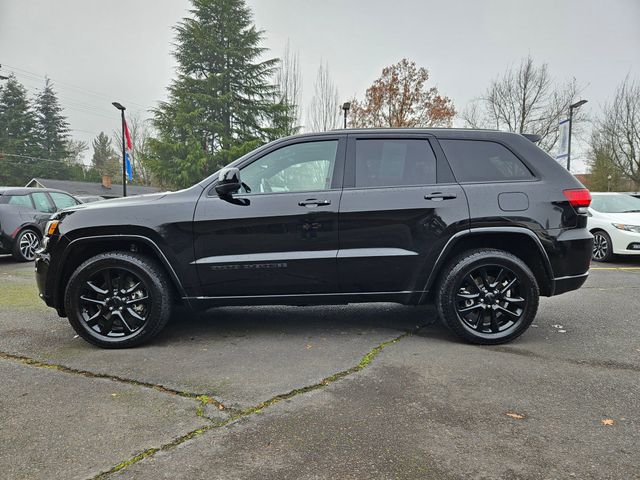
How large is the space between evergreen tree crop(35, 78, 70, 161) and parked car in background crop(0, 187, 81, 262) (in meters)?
51.6

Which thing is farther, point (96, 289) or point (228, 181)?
point (96, 289)

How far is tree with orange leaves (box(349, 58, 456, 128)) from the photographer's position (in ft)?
93.6

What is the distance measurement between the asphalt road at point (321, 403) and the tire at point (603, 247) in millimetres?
5158

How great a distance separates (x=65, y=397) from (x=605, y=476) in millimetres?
3061

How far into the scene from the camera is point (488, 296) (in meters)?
3.77

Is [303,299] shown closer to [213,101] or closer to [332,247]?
[332,247]

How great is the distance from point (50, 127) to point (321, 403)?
63.1m

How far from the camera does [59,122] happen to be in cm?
5516

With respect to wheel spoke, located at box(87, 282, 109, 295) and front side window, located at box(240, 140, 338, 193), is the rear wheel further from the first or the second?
front side window, located at box(240, 140, 338, 193)

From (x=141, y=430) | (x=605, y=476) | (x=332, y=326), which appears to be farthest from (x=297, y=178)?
(x=605, y=476)

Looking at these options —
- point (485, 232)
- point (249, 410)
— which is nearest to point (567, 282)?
point (485, 232)

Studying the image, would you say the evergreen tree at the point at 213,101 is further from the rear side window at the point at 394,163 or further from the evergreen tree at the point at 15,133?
the evergreen tree at the point at 15,133

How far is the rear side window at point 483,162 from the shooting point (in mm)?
3840

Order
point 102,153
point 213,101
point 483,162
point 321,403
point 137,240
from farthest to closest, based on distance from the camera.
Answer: point 102,153 → point 213,101 → point 483,162 → point 137,240 → point 321,403
